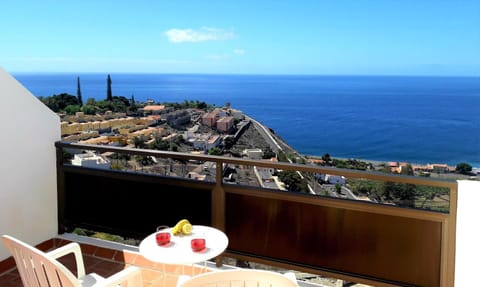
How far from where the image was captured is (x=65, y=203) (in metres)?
4.16

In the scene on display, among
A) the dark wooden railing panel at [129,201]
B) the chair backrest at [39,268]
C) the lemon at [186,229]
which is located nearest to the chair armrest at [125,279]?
the chair backrest at [39,268]

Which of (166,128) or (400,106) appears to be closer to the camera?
(166,128)

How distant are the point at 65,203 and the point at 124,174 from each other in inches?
33.4

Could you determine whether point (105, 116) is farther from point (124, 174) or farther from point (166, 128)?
point (124, 174)

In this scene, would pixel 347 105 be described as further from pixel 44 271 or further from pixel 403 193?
pixel 44 271

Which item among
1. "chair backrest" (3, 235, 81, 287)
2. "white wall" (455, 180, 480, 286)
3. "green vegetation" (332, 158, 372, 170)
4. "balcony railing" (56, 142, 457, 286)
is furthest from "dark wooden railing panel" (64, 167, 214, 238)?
"white wall" (455, 180, 480, 286)

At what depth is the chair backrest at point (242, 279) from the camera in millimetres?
1614

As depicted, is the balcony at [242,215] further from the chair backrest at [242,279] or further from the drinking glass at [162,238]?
the chair backrest at [242,279]

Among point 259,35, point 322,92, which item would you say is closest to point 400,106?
point 322,92

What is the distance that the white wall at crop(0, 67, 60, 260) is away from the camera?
3.53 meters

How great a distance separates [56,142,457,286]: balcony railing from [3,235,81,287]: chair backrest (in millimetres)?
1644

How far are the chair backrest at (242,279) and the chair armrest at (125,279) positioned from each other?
514 millimetres

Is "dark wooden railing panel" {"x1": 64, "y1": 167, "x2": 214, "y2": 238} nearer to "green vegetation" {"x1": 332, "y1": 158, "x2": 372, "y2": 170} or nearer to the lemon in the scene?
the lemon

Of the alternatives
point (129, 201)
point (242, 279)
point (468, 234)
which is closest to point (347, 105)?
point (129, 201)
